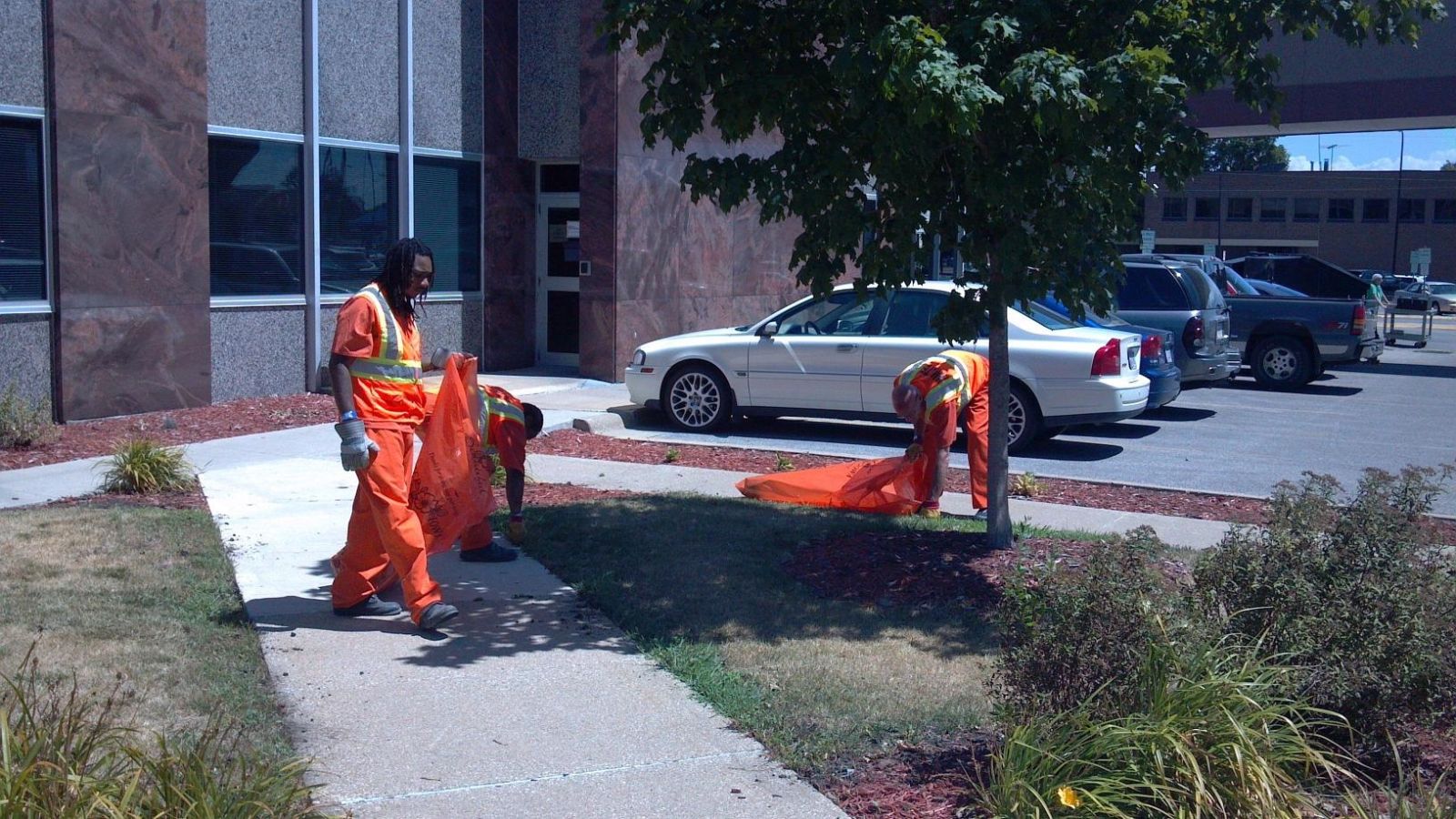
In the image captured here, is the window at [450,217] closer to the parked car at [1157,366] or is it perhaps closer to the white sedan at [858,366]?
the white sedan at [858,366]

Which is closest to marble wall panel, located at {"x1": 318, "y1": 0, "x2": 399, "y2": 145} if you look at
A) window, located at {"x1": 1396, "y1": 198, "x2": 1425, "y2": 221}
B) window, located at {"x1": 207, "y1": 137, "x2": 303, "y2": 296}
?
window, located at {"x1": 207, "y1": 137, "x2": 303, "y2": 296}

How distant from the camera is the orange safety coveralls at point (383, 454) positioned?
6324mm

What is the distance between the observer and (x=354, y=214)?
14992 millimetres

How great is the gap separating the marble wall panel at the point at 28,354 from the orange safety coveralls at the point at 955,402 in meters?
7.34

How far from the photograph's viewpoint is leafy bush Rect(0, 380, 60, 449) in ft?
35.2

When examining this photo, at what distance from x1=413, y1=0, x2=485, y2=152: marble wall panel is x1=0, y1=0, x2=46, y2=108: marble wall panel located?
4.60 meters

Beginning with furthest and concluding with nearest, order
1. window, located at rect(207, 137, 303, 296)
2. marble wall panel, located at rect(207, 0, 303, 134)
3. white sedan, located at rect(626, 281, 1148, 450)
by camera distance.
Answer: window, located at rect(207, 137, 303, 296), marble wall panel, located at rect(207, 0, 303, 134), white sedan, located at rect(626, 281, 1148, 450)

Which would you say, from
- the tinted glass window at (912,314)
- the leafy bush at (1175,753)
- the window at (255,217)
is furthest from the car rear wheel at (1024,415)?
the leafy bush at (1175,753)

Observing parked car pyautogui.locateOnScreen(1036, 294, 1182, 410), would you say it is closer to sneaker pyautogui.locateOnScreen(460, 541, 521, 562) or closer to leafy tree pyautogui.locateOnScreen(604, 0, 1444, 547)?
leafy tree pyautogui.locateOnScreen(604, 0, 1444, 547)

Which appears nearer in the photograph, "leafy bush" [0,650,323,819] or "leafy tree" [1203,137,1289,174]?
"leafy bush" [0,650,323,819]

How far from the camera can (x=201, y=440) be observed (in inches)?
460

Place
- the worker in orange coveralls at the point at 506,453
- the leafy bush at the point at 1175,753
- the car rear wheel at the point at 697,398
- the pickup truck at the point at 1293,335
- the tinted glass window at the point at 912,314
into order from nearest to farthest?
the leafy bush at the point at 1175,753
the worker in orange coveralls at the point at 506,453
the tinted glass window at the point at 912,314
the car rear wheel at the point at 697,398
the pickup truck at the point at 1293,335

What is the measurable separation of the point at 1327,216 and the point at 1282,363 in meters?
60.7

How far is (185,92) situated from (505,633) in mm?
8378
